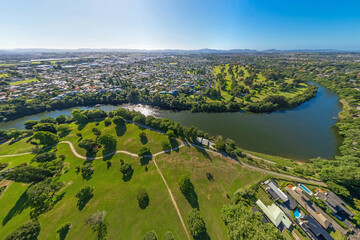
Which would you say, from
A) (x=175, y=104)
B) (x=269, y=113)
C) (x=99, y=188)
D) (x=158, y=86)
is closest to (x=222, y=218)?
(x=99, y=188)

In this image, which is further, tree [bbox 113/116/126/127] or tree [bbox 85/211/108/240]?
tree [bbox 113/116/126/127]

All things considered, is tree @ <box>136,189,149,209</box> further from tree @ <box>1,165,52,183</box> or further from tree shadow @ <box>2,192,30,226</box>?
tree @ <box>1,165,52,183</box>

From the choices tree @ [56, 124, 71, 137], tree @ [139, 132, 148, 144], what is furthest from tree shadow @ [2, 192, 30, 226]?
tree @ [139, 132, 148, 144]

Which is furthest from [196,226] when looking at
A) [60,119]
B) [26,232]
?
[60,119]

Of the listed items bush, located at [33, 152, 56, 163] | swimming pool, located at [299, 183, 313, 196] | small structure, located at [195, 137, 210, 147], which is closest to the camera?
swimming pool, located at [299, 183, 313, 196]

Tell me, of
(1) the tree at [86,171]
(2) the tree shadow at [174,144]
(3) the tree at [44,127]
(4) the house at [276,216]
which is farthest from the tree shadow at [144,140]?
(3) the tree at [44,127]

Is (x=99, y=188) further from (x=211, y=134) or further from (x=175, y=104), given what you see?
(x=175, y=104)

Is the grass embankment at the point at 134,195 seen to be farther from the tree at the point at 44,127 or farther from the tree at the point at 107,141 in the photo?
the tree at the point at 44,127

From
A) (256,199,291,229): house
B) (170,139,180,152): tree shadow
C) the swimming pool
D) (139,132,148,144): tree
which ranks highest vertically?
(139,132,148,144): tree
